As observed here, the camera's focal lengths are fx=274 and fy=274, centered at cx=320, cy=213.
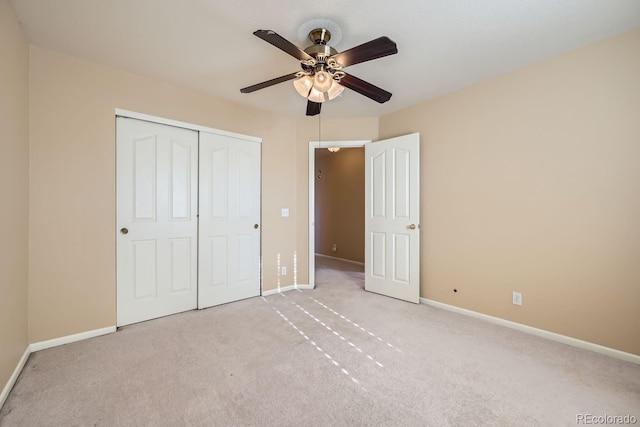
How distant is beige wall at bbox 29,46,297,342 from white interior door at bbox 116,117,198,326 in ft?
0.34

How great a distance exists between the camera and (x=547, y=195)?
2.41m

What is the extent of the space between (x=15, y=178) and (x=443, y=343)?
3391 millimetres

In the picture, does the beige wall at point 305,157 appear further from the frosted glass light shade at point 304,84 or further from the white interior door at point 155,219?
the frosted glass light shade at point 304,84

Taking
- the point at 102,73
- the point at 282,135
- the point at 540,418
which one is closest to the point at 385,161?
the point at 282,135

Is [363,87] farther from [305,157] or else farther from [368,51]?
[305,157]

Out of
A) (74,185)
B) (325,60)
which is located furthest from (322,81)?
(74,185)

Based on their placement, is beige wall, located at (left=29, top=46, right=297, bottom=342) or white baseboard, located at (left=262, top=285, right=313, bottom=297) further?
white baseboard, located at (left=262, top=285, right=313, bottom=297)

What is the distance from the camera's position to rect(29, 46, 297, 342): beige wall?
2189mm

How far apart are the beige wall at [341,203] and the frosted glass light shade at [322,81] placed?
4.11 m

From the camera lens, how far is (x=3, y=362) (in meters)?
1.61

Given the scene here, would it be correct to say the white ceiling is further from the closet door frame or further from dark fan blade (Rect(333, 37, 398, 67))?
the closet door frame

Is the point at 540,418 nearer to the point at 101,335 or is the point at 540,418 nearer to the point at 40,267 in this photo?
the point at 101,335

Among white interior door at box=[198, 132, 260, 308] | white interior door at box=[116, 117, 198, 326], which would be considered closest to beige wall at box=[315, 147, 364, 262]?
white interior door at box=[198, 132, 260, 308]

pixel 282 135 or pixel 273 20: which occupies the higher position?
pixel 273 20
